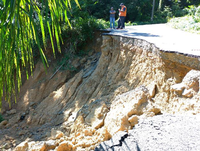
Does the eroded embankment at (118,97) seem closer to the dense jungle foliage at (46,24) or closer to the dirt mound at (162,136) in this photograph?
the dirt mound at (162,136)

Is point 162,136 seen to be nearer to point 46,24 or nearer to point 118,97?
point 118,97

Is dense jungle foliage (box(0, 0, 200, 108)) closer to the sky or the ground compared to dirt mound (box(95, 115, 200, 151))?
closer to the sky

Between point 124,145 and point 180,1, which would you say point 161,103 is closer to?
point 124,145

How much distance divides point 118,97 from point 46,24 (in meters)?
4.08

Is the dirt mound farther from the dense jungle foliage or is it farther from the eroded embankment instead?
the dense jungle foliage

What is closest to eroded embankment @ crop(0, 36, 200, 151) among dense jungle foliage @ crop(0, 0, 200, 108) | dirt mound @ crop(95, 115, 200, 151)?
dirt mound @ crop(95, 115, 200, 151)

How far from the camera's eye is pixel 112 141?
3863 mm

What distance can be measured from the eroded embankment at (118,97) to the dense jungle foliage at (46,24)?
1.86m

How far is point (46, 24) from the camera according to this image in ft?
5.78

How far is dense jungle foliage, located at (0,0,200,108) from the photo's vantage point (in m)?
1.69

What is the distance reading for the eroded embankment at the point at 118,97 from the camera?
4.63m

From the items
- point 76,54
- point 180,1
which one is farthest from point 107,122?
point 180,1

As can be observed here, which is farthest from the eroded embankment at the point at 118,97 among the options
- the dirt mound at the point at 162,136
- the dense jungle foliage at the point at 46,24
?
the dense jungle foliage at the point at 46,24

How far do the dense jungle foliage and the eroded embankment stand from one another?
6.12 ft
